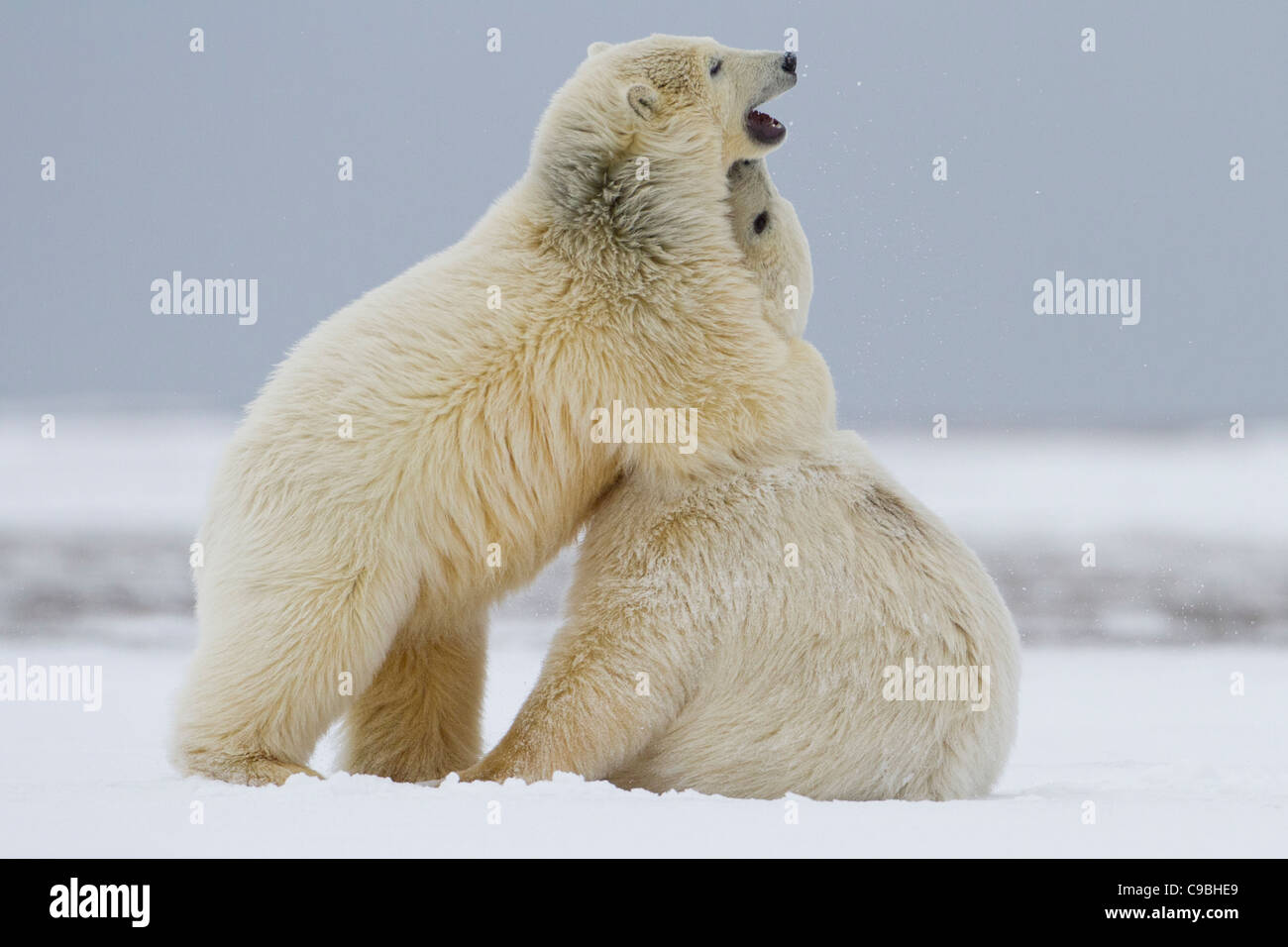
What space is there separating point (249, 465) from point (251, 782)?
985mm

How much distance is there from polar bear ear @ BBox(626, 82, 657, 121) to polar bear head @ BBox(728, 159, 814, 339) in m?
0.46

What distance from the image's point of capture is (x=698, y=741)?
454 centimetres

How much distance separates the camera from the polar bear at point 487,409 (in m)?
4.32

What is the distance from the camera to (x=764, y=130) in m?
5.02

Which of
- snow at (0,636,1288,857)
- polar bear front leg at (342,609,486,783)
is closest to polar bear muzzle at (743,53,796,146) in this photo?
polar bear front leg at (342,609,486,783)

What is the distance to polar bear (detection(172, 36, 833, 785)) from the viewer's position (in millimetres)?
4320

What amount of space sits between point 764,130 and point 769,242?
391mm

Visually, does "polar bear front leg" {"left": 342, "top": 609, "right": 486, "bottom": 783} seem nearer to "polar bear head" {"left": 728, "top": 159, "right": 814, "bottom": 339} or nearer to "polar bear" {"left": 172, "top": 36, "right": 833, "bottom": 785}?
"polar bear" {"left": 172, "top": 36, "right": 833, "bottom": 785}

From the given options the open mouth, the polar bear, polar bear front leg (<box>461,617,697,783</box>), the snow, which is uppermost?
the open mouth

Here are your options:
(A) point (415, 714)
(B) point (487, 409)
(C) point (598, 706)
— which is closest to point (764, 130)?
(B) point (487, 409)

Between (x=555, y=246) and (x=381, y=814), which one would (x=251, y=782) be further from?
(x=555, y=246)

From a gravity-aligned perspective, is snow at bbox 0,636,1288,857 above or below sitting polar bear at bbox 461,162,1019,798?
below

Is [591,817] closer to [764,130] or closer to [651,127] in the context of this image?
[651,127]

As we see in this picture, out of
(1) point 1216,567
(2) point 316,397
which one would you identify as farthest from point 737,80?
(1) point 1216,567
